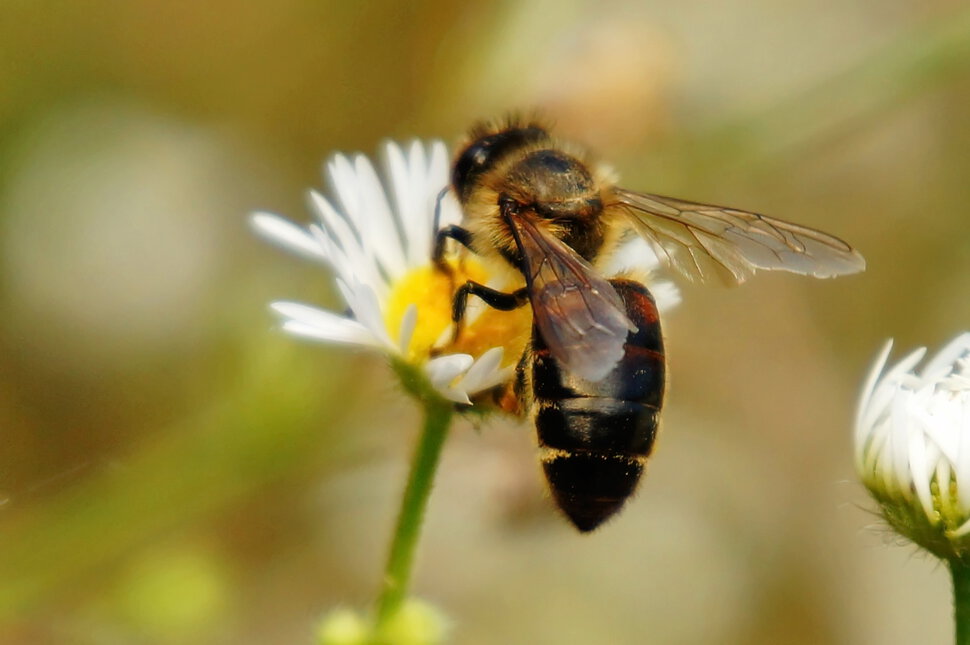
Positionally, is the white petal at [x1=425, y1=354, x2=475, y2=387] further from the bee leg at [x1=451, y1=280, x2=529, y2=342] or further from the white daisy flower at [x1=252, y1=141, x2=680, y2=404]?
the bee leg at [x1=451, y1=280, x2=529, y2=342]

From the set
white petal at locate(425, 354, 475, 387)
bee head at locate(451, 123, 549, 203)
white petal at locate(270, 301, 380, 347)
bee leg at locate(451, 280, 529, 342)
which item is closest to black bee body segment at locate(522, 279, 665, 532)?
white petal at locate(425, 354, 475, 387)

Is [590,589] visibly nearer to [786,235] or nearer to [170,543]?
[170,543]

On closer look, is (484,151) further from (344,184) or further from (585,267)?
(585,267)

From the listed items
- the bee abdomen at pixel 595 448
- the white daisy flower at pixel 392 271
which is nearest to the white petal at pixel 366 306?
the white daisy flower at pixel 392 271

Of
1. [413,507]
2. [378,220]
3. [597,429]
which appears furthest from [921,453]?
[378,220]

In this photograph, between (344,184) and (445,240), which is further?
(344,184)
